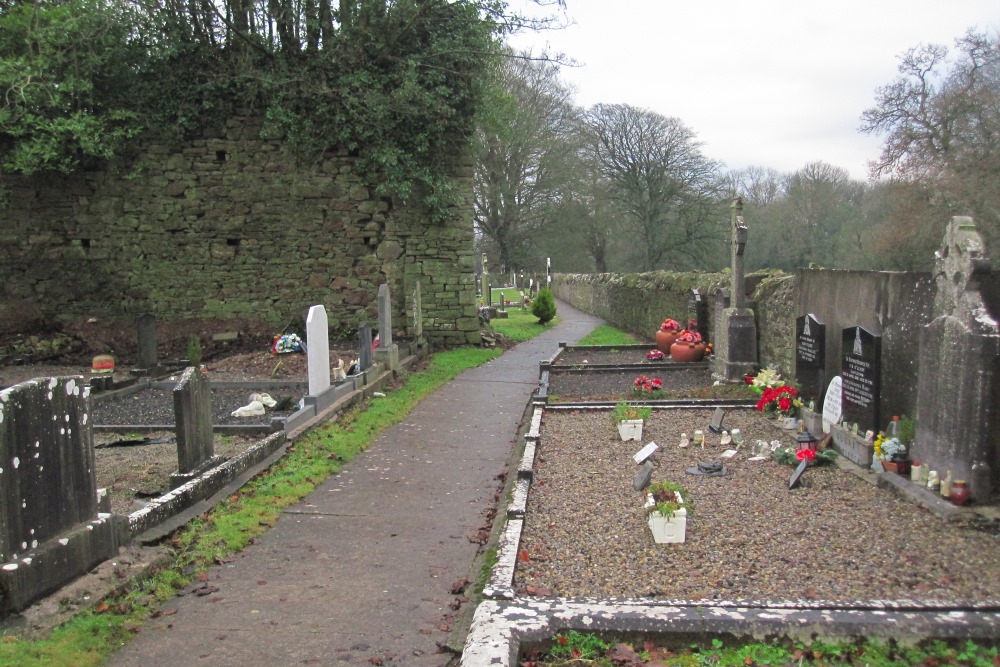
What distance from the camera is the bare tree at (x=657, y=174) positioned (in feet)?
128

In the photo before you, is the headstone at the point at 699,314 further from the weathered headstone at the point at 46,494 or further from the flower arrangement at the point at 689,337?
the weathered headstone at the point at 46,494

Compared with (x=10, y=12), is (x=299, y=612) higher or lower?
lower

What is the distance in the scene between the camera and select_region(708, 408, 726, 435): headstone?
7582mm

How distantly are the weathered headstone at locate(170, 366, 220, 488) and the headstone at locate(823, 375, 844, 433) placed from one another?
5310 millimetres

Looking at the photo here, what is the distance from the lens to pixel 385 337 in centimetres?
1195

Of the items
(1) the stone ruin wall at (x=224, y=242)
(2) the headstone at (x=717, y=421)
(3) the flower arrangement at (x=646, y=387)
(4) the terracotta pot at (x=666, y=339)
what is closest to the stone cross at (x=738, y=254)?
(3) the flower arrangement at (x=646, y=387)

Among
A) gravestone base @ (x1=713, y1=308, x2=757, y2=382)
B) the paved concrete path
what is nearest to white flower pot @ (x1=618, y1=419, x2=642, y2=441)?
the paved concrete path

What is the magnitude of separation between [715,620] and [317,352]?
639cm

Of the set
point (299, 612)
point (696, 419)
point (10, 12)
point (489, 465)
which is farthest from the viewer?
point (10, 12)

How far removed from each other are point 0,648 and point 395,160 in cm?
1179

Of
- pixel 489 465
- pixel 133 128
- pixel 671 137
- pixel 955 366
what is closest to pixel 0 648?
pixel 489 465

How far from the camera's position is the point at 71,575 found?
13.0 feet

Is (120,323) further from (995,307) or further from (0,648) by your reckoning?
(995,307)

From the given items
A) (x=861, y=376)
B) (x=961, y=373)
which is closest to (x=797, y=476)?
(x=861, y=376)
